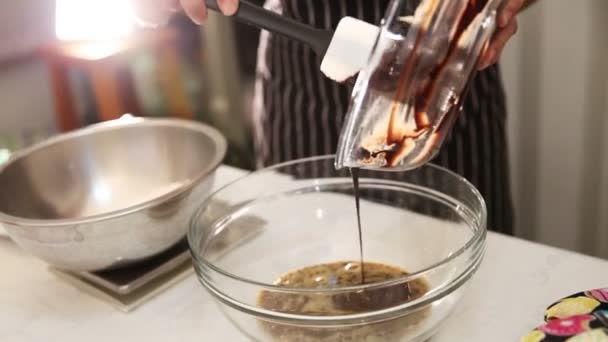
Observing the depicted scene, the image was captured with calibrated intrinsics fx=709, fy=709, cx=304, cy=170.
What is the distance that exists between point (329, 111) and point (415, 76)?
0.55 m

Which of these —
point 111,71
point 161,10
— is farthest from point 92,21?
point 161,10

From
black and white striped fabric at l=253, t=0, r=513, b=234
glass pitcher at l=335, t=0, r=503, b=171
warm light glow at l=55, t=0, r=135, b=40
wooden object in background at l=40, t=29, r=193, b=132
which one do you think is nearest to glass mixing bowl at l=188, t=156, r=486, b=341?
glass pitcher at l=335, t=0, r=503, b=171

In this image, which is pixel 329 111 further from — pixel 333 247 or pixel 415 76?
pixel 415 76

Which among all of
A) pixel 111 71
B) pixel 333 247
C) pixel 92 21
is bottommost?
pixel 111 71

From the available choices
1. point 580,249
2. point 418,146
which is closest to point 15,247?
point 418,146

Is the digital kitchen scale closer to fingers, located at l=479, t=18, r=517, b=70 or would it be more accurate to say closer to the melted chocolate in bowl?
the melted chocolate in bowl

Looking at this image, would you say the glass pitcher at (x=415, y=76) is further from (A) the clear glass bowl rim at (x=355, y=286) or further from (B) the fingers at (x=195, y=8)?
(B) the fingers at (x=195, y=8)

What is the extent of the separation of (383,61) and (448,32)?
52 millimetres

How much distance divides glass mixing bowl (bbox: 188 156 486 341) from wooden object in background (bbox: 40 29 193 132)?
1402mm

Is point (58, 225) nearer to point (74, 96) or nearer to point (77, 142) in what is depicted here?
point (77, 142)

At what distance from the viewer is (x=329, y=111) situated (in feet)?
3.57

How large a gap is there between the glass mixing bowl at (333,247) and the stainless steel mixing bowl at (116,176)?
0.05 m

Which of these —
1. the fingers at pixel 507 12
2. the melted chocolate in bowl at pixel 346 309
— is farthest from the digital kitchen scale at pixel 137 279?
the fingers at pixel 507 12

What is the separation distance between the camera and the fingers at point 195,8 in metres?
0.71
